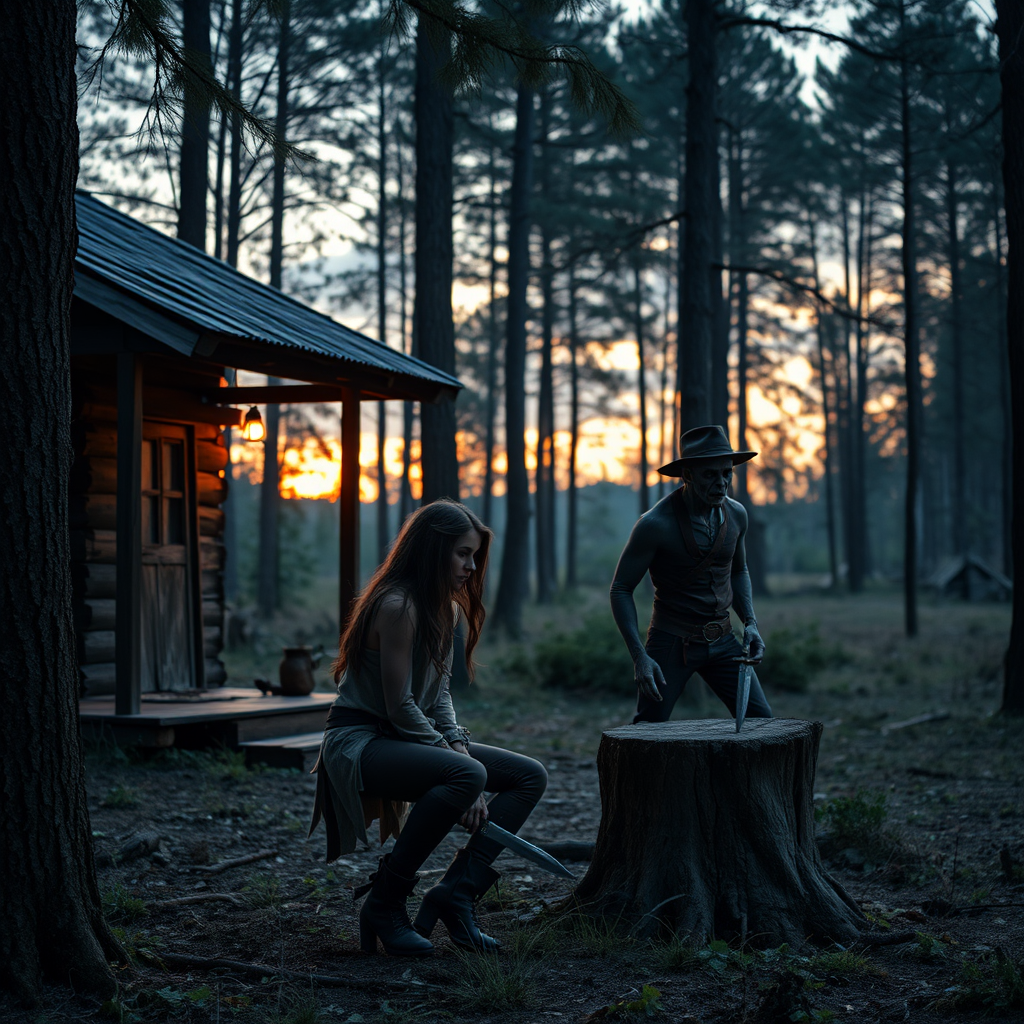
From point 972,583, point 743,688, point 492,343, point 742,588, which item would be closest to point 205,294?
point 742,588

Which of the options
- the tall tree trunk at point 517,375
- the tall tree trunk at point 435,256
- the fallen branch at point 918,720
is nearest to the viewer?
the fallen branch at point 918,720

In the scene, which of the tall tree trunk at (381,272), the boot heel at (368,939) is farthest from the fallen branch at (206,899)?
the tall tree trunk at (381,272)

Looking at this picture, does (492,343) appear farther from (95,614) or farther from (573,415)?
(95,614)

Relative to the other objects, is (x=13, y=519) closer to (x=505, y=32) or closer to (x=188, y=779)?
(x=505, y=32)

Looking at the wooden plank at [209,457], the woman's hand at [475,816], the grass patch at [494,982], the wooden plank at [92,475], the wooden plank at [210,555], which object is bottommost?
the grass patch at [494,982]

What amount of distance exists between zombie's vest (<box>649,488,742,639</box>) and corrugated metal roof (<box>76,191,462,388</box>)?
369 cm

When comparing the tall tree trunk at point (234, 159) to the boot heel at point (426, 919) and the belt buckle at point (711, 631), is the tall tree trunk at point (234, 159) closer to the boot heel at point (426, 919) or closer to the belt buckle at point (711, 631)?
the belt buckle at point (711, 631)

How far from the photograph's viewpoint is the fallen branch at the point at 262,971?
12.2 ft

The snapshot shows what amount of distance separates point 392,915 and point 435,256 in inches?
382

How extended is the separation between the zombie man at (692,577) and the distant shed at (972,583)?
85.8 feet

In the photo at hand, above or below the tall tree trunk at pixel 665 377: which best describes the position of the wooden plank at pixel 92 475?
below

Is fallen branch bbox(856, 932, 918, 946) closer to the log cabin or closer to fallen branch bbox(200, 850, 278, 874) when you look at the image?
fallen branch bbox(200, 850, 278, 874)

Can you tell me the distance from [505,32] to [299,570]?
26802 mm

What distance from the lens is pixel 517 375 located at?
20141 millimetres
